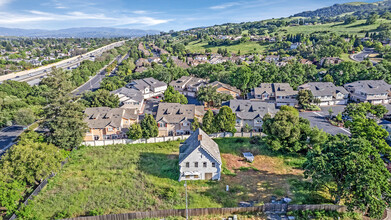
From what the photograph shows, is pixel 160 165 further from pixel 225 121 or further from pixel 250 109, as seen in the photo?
pixel 250 109

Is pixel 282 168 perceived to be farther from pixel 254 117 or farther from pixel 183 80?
pixel 183 80

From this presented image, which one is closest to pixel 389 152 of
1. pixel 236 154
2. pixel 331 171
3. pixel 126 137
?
pixel 331 171

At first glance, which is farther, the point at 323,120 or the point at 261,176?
the point at 323,120

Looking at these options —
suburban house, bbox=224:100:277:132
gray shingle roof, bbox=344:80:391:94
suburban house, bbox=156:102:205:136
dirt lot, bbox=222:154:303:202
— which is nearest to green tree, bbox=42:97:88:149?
suburban house, bbox=156:102:205:136

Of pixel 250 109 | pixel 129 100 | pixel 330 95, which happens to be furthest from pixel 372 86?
pixel 129 100

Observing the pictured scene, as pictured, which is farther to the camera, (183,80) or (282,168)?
(183,80)

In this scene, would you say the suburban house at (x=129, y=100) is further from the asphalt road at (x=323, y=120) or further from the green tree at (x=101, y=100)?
the asphalt road at (x=323, y=120)
